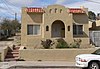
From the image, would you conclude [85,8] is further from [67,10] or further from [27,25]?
[27,25]

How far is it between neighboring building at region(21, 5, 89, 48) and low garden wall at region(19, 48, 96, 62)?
4.70 meters

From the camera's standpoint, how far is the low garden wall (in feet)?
88.3

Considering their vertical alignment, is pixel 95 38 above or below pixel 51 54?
above

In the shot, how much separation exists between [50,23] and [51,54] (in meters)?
6.63

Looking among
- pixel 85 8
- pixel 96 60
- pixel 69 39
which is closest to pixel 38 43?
pixel 69 39

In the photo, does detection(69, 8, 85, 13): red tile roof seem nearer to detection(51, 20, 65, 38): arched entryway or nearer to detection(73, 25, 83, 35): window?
detection(73, 25, 83, 35): window

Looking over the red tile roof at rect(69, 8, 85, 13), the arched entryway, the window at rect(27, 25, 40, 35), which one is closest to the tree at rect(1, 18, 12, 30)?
the arched entryway

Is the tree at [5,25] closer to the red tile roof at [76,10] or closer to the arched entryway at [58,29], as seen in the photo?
the arched entryway at [58,29]

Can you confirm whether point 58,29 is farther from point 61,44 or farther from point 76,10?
point 61,44

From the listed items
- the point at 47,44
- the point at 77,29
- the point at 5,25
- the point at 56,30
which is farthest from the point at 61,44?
the point at 5,25

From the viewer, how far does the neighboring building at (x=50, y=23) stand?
3262 cm

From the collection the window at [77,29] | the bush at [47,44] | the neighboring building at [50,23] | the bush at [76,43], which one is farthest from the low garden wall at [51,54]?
the window at [77,29]

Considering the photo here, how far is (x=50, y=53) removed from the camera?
2694cm

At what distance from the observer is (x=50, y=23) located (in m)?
32.8
